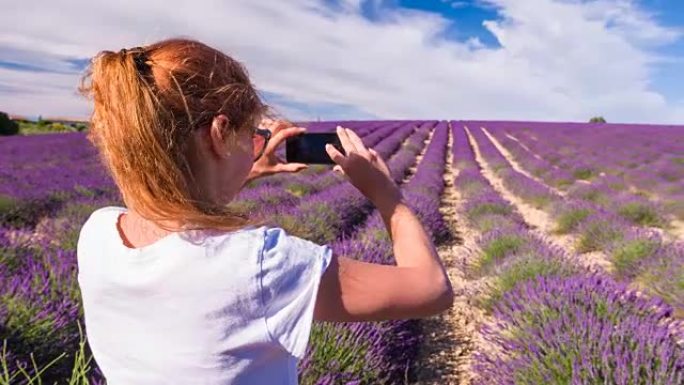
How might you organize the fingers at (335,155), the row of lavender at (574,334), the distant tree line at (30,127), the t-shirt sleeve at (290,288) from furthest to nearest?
1. the distant tree line at (30,127)
2. the row of lavender at (574,334)
3. the fingers at (335,155)
4. the t-shirt sleeve at (290,288)

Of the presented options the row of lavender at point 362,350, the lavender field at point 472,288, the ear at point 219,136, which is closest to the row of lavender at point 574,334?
the lavender field at point 472,288

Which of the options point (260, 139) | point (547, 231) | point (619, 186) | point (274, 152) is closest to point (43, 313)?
point (274, 152)

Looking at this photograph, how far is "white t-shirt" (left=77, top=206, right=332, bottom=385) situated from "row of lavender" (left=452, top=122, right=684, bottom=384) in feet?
5.40

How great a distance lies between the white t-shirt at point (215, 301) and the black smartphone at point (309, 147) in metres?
0.34

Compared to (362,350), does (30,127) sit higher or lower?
lower

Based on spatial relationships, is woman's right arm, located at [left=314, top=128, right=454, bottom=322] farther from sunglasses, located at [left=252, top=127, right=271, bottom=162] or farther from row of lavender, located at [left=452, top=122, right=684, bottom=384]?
row of lavender, located at [left=452, top=122, right=684, bottom=384]

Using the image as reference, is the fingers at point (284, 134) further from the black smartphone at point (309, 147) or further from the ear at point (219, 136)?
the ear at point (219, 136)

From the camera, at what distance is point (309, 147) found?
1181 millimetres

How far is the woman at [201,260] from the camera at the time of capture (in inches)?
31.6

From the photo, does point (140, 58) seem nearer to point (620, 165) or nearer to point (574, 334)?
point (574, 334)

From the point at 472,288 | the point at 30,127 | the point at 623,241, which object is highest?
the point at 623,241

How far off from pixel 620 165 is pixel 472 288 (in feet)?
38.8

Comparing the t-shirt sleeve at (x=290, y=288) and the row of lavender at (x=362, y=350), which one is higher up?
the t-shirt sleeve at (x=290, y=288)

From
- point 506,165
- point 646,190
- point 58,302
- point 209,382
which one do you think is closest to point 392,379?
point 58,302
